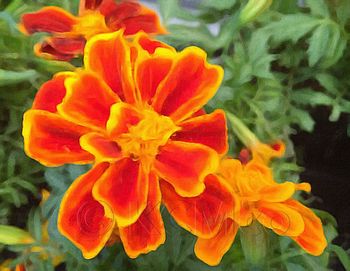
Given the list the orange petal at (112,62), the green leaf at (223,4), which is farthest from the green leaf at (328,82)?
the orange petal at (112,62)

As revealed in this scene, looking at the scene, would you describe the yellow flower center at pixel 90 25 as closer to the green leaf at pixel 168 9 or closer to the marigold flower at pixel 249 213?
the green leaf at pixel 168 9

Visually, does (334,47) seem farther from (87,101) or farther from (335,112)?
(87,101)

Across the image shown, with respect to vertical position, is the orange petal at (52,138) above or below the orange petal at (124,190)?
above

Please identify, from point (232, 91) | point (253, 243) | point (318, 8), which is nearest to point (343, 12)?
point (318, 8)

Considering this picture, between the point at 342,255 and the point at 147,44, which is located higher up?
the point at 147,44

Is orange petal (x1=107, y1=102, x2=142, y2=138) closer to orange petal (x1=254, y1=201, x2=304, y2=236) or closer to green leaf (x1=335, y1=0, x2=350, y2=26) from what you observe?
orange petal (x1=254, y1=201, x2=304, y2=236)

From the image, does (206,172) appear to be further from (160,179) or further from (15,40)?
(15,40)

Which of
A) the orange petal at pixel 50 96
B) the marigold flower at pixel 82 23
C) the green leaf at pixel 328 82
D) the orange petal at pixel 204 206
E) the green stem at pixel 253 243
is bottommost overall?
the green stem at pixel 253 243
